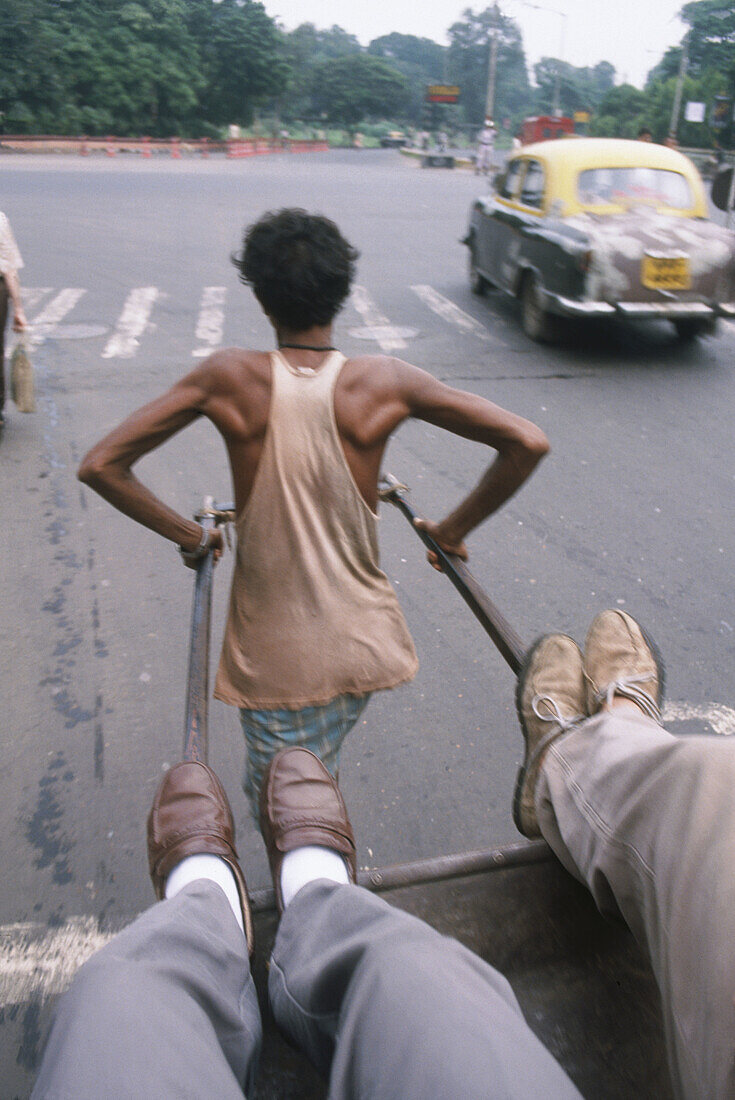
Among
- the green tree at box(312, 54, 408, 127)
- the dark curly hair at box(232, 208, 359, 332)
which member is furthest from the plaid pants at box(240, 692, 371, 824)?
the green tree at box(312, 54, 408, 127)

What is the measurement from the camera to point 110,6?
20922mm

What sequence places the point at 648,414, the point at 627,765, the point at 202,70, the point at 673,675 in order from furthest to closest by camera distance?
the point at 202,70
the point at 648,414
the point at 673,675
the point at 627,765

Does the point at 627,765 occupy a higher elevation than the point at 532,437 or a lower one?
lower

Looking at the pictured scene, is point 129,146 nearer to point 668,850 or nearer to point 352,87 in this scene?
point 668,850

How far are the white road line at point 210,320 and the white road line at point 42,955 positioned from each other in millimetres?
6228

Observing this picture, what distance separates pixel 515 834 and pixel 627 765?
1.29 metres

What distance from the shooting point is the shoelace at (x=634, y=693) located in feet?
6.81

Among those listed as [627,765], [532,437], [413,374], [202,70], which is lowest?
[627,765]

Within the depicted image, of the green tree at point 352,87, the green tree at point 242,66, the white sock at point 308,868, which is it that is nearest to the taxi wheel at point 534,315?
the white sock at point 308,868

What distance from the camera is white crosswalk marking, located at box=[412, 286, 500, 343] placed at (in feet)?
30.9

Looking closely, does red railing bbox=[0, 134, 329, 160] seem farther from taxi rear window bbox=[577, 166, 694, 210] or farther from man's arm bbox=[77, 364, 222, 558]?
man's arm bbox=[77, 364, 222, 558]

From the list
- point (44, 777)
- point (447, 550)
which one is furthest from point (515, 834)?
point (44, 777)

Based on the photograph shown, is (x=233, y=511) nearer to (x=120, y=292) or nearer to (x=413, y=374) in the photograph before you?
(x=413, y=374)

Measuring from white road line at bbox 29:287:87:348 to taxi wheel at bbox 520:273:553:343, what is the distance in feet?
16.1
